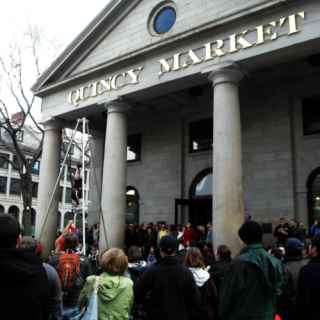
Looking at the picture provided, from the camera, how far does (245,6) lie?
13.9 metres

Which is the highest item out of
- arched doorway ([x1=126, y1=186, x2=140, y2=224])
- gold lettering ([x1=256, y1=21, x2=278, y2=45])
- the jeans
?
gold lettering ([x1=256, y1=21, x2=278, y2=45])

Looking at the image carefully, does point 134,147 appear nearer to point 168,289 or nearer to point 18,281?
point 168,289

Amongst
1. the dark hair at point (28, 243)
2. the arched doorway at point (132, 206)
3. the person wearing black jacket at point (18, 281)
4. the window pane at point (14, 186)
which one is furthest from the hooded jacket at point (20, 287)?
the window pane at point (14, 186)

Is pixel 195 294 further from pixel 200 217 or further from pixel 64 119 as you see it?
pixel 64 119

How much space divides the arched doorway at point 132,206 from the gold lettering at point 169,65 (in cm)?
832

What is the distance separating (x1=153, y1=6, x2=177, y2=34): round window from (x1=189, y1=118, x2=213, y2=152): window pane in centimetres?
504

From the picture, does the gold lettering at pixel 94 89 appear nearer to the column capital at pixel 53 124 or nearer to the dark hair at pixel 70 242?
the column capital at pixel 53 124

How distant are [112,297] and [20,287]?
199cm

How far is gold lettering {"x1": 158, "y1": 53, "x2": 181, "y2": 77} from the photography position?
1552cm

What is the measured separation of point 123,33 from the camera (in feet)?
62.0

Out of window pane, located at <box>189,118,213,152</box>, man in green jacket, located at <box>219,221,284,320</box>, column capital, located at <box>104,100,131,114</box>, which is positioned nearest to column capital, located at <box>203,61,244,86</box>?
column capital, located at <box>104,100,131,114</box>

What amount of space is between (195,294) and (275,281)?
36.4 inches

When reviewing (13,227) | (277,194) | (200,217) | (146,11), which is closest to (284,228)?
(277,194)

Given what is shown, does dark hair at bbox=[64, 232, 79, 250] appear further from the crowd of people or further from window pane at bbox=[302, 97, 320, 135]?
window pane at bbox=[302, 97, 320, 135]
